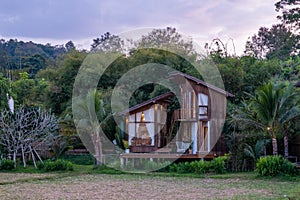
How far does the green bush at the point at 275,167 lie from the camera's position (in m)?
14.3

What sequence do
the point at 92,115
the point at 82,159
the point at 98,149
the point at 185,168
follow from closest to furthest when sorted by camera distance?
the point at 185,168, the point at 92,115, the point at 98,149, the point at 82,159

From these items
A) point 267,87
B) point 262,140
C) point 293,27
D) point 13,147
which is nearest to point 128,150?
point 13,147

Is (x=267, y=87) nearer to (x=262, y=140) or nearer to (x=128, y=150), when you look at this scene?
(x=262, y=140)

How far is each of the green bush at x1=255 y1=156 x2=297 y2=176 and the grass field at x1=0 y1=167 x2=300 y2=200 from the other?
368mm

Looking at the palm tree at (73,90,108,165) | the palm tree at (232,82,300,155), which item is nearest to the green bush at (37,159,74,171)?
the palm tree at (73,90,108,165)

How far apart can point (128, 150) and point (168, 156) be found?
8.60ft

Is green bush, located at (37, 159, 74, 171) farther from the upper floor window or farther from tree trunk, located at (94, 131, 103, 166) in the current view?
the upper floor window

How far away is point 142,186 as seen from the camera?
1292 cm

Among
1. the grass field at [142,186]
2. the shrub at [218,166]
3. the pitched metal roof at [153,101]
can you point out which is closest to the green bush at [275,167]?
the grass field at [142,186]

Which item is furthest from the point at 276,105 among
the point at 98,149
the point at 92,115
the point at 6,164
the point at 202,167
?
the point at 6,164

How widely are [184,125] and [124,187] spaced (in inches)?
315

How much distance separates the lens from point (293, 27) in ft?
97.3

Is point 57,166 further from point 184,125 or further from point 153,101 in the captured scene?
point 184,125

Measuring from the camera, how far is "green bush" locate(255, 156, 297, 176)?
1431cm
